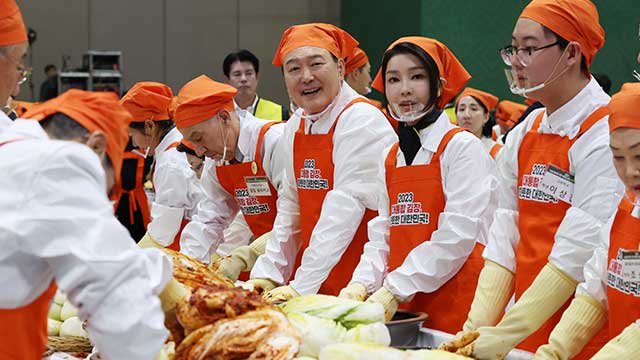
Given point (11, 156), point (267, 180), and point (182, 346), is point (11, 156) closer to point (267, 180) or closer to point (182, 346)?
point (182, 346)

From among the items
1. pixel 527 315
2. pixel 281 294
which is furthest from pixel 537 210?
pixel 281 294

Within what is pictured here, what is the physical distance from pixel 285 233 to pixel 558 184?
50.4 inches

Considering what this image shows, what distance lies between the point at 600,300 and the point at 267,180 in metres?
1.91

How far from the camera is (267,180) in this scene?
4168 mm

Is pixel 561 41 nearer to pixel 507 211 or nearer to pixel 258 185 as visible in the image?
pixel 507 211

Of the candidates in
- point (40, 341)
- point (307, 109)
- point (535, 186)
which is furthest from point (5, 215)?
point (307, 109)

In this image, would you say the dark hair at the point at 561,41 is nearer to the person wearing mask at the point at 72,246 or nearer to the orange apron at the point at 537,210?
the orange apron at the point at 537,210

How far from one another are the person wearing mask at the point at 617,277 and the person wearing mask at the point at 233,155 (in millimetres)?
1814

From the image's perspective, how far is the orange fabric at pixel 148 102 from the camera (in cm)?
494

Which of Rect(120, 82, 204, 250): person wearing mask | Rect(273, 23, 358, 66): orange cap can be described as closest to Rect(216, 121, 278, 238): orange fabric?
Rect(273, 23, 358, 66): orange cap

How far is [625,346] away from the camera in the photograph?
7.45 ft

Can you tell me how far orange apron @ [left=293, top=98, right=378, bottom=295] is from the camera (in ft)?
12.1

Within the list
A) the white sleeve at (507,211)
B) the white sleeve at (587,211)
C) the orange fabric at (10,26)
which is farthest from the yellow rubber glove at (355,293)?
the orange fabric at (10,26)

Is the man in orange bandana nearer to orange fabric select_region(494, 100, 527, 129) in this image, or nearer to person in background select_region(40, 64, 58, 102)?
orange fabric select_region(494, 100, 527, 129)
